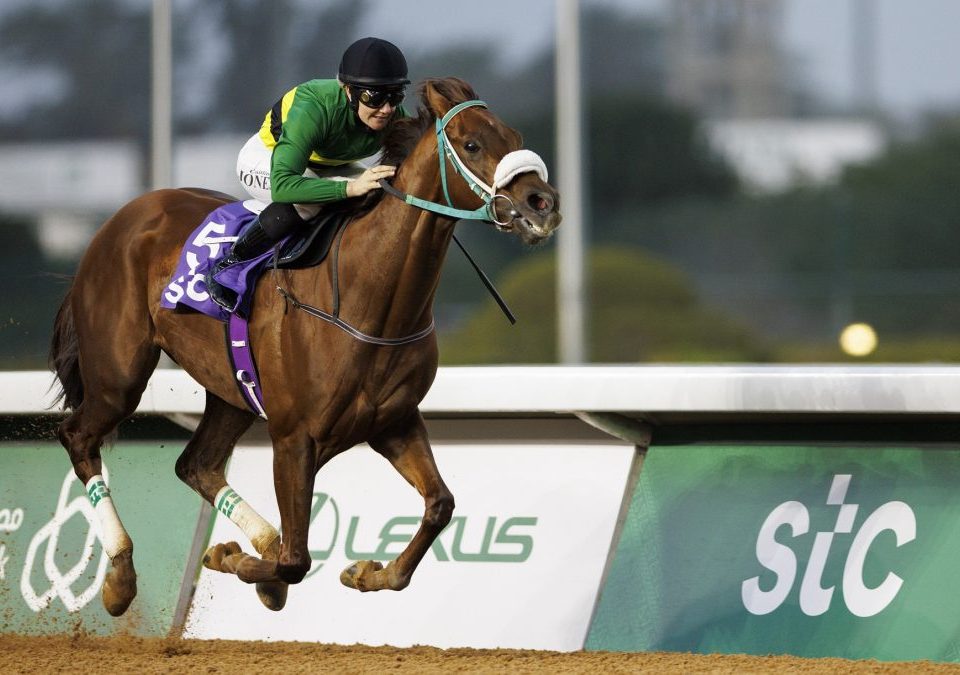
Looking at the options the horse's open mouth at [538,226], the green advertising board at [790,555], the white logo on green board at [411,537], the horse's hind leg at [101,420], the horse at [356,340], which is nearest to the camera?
the horse's open mouth at [538,226]

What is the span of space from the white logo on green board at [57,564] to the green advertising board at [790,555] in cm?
182

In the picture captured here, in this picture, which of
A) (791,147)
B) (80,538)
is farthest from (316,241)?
(791,147)

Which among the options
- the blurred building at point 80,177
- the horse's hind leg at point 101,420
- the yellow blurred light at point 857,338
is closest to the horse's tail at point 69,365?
the horse's hind leg at point 101,420

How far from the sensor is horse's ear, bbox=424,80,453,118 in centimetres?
335

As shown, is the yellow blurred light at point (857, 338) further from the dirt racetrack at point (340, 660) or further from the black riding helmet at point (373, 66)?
the black riding helmet at point (373, 66)

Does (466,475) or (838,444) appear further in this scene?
(466,475)

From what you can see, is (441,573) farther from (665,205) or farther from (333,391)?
(665,205)

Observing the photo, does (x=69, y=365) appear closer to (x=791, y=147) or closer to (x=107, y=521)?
(x=107, y=521)

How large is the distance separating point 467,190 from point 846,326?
6.32 m

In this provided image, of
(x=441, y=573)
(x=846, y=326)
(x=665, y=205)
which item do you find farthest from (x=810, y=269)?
(x=441, y=573)

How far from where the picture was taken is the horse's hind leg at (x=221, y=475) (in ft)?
12.6

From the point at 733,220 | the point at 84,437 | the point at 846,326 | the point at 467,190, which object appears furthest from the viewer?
the point at 733,220

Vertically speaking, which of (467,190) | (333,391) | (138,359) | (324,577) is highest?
(467,190)

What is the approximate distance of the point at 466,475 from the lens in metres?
4.38
